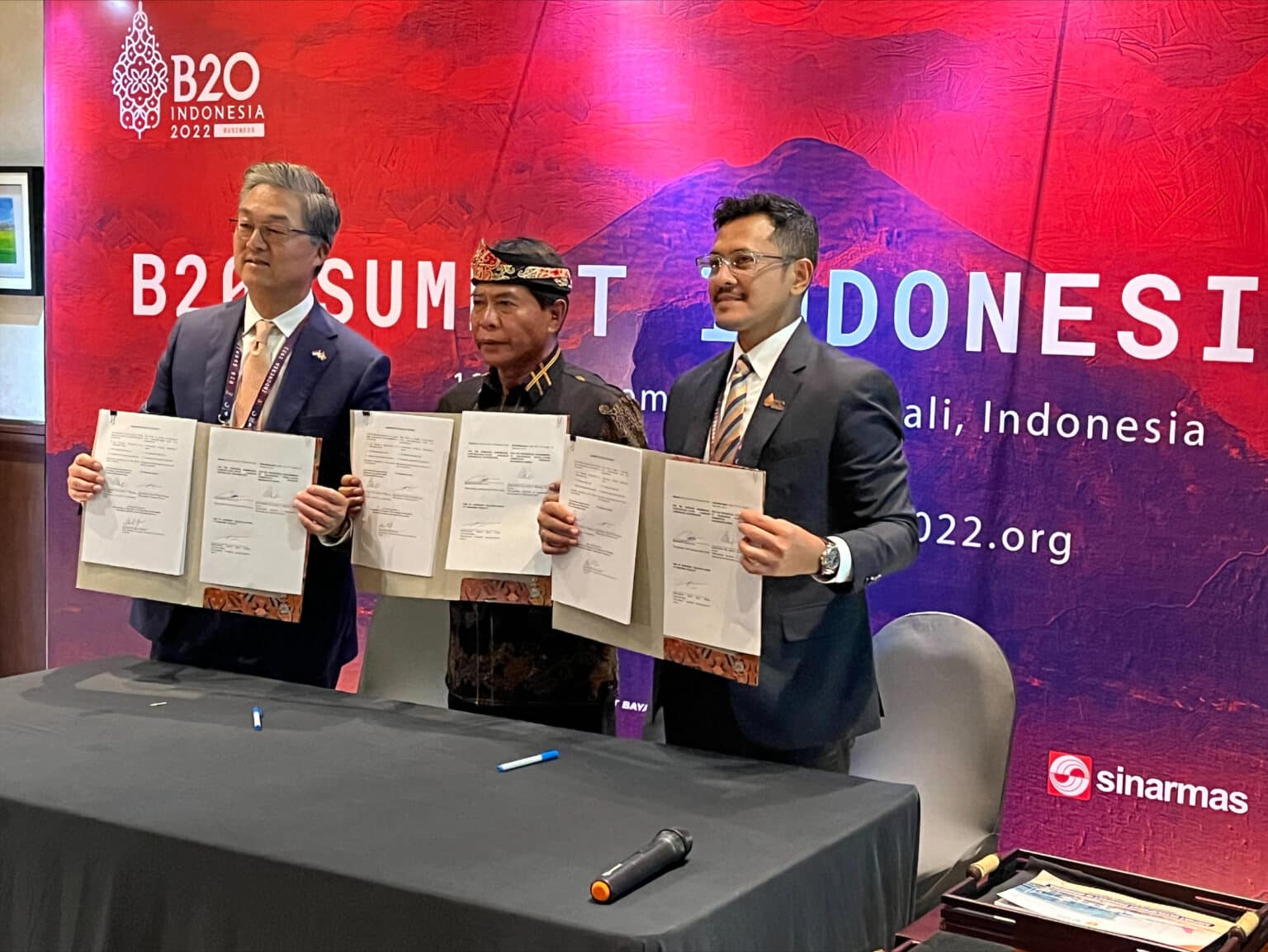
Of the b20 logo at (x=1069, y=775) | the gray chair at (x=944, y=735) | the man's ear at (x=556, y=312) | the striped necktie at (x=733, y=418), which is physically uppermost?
the man's ear at (x=556, y=312)

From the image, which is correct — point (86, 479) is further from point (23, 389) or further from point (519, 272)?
point (23, 389)

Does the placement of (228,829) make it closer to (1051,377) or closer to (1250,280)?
(1051,377)

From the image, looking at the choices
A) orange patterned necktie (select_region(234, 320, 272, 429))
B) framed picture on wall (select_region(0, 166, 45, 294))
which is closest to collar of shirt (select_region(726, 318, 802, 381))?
orange patterned necktie (select_region(234, 320, 272, 429))

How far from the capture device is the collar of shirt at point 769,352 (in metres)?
2.46

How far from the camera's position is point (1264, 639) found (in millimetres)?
3168

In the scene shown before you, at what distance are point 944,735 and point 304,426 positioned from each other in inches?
59.2

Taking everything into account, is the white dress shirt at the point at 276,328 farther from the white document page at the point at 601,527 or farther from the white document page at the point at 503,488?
the white document page at the point at 601,527

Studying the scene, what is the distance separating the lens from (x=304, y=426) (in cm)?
284

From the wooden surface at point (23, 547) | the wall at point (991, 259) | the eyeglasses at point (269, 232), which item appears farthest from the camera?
the wooden surface at point (23, 547)

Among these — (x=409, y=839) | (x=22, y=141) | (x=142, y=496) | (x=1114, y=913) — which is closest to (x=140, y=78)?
(x=22, y=141)

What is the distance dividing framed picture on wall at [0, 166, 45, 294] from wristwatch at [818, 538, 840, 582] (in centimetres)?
393

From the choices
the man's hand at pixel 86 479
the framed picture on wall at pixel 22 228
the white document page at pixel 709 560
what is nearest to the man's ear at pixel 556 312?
the white document page at pixel 709 560

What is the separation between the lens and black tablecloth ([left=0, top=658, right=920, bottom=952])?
164cm

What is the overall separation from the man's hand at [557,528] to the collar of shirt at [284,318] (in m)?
0.82
